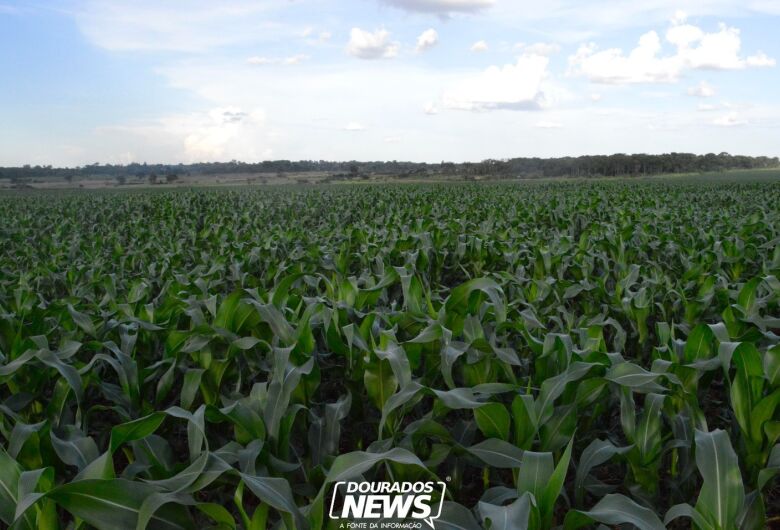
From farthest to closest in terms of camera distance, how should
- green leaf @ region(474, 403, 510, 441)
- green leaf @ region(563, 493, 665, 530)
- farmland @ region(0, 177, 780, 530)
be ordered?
green leaf @ region(474, 403, 510, 441), farmland @ region(0, 177, 780, 530), green leaf @ region(563, 493, 665, 530)

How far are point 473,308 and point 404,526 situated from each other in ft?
5.64

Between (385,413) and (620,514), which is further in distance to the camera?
(385,413)

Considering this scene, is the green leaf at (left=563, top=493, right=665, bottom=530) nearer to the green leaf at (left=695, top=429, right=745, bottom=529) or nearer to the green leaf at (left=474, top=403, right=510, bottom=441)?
the green leaf at (left=695, top=429, right=745, bottom=529)

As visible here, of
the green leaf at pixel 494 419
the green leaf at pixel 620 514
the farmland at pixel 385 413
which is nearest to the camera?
the green leaf at pixel 620 514

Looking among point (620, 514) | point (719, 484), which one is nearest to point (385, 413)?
point (620, 514)

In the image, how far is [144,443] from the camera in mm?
2168

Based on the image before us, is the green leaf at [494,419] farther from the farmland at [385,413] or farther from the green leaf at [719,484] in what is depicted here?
the green leaf at [719,484]

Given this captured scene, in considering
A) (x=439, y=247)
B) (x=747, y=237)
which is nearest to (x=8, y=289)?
(x=439, y=247)

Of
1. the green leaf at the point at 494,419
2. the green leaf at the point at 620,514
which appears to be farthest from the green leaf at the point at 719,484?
Result: the green leaf at the point at 494,419

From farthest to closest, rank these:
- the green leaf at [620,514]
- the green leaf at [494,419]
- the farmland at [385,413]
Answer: the green leaf at [494,419]
the farmland at [385,413]
the green leaf at [620,514]

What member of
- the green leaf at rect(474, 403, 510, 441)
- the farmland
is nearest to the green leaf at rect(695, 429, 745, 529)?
Answer: the farmland

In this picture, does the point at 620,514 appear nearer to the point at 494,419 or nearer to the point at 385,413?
the point at 494,419

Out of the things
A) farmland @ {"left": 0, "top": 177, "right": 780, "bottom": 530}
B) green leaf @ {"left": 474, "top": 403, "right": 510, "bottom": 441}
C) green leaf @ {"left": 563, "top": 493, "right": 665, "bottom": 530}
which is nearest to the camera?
green leaf @ {"left": 563, "top": 493, "right": 665, "bottom": 530}

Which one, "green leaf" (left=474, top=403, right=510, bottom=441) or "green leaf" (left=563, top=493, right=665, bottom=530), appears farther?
"green leaf" (left=474, top=403, right=510, bottom=441)
